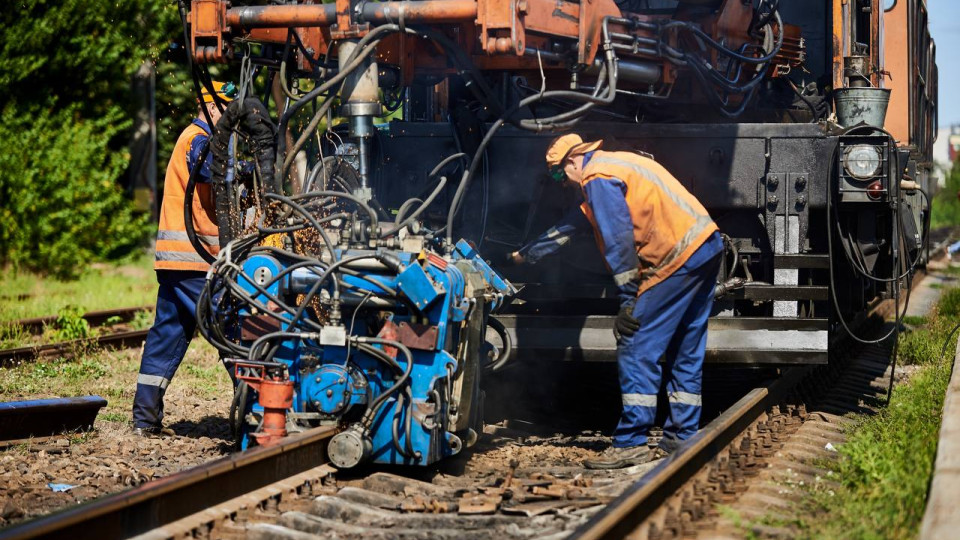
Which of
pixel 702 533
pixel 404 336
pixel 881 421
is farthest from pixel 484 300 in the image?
pixel 881 421

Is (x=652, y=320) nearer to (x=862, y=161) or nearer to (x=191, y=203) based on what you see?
(x=862, y=161)

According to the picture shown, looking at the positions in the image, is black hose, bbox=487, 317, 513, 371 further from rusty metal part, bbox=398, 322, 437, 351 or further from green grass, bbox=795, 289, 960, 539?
green grass, bbox=795, 289, 960, 539

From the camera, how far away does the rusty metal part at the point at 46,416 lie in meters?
6.07

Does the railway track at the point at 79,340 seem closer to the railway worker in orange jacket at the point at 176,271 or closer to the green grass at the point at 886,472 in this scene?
the railway worker in orange jacket at the point at 176,271

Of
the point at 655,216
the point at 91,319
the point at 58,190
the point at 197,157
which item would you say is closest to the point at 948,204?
the point at 58,190

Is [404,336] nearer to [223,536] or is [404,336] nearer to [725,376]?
[223,536]

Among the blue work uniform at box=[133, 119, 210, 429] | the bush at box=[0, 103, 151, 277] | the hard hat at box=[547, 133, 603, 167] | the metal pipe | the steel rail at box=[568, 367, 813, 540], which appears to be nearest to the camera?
the steel rail at box=[568, 367, 813, 540]

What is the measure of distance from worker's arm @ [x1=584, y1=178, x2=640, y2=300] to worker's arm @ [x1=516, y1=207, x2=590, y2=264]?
0.55 meters

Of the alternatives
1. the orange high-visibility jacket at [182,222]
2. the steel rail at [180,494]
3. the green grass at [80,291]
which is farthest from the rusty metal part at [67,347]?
the steel rail at [180,494]

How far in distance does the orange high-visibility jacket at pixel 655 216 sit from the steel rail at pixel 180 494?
74.2 inches

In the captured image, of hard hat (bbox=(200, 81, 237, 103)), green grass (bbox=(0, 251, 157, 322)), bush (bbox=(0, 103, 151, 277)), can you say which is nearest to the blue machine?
hard hat (bbox=(200, 81, 237, 103))

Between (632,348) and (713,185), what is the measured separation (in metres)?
1.45

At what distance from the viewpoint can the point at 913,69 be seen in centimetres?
999

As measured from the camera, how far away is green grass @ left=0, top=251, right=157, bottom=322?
12.6 metres
